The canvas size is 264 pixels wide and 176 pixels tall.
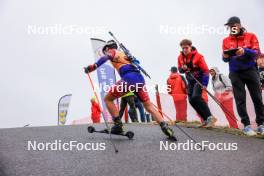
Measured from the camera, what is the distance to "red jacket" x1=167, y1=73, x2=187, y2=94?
13.8m

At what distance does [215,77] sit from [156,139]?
13.5 feet

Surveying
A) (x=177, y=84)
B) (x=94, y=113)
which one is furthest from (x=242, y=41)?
(x=94, y=113)

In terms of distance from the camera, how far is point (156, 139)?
9.03 m

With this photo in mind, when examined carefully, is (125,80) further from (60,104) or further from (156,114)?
(60,104)

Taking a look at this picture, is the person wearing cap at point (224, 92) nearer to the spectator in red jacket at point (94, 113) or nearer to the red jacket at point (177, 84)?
the red jacket at point (177, 84)

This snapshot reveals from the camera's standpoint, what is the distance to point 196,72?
1072 centimetres

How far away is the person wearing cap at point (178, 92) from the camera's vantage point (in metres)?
13.5

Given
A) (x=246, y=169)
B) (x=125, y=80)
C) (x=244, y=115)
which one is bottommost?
(x=246, y=169)

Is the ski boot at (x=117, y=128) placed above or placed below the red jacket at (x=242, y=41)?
below

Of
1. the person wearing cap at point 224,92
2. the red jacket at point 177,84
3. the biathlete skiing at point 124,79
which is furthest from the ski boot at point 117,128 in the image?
the red jacket at point 177,84

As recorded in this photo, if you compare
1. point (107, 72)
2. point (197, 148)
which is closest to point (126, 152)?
point (197, 148)

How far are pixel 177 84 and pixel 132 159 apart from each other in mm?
7029

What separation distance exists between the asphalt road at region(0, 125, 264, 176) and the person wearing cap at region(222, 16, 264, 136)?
54cm

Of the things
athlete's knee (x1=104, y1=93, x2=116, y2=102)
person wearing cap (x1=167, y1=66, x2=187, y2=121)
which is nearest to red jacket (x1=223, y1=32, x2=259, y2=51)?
athlete's knee (x1=104, y1=93, x2=116, y2=102)
